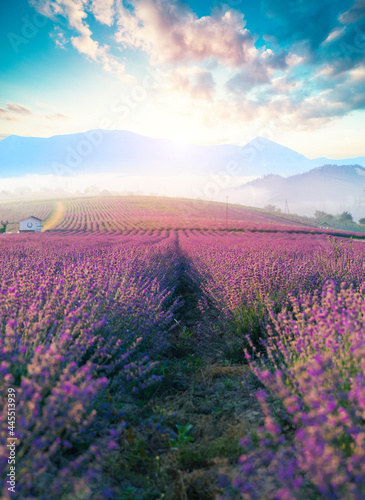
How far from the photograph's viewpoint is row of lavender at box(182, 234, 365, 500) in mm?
955

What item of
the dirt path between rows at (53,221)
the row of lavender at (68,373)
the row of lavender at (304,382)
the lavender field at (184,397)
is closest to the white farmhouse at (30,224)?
the dirt path between rows at (53,221)

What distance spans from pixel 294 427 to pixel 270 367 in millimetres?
590

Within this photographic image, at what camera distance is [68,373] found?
4.87 ft

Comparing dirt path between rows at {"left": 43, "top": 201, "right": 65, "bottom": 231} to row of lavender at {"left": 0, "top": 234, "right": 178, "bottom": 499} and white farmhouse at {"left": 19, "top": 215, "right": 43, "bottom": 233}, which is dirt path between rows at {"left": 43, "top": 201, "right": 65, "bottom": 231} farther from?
row of lavender at {"left": 0, "top": 234, "right": 178, "bottom": 499}

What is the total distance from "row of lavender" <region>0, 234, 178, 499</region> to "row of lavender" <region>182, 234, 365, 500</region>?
69cm

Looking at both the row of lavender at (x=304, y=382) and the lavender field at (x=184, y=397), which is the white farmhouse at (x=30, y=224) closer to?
the row of lavender at (x=304, y=382)

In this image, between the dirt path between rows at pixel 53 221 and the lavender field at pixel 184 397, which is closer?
the lavender field at pixel 184 397

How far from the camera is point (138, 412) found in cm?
216

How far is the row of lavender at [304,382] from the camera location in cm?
96

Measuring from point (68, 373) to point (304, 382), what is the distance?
112 centimetres

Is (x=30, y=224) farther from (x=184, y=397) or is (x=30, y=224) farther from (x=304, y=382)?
(x=304, y=382)

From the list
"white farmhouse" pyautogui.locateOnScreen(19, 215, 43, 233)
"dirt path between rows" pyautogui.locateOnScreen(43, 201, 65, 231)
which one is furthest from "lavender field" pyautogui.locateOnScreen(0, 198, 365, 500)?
"white farmhouse" pyautogui.locateOnScreen(19, 215, 43, 233)

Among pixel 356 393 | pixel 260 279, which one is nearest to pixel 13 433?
pixel 356 393

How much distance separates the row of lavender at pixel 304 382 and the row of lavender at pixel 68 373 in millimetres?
692
